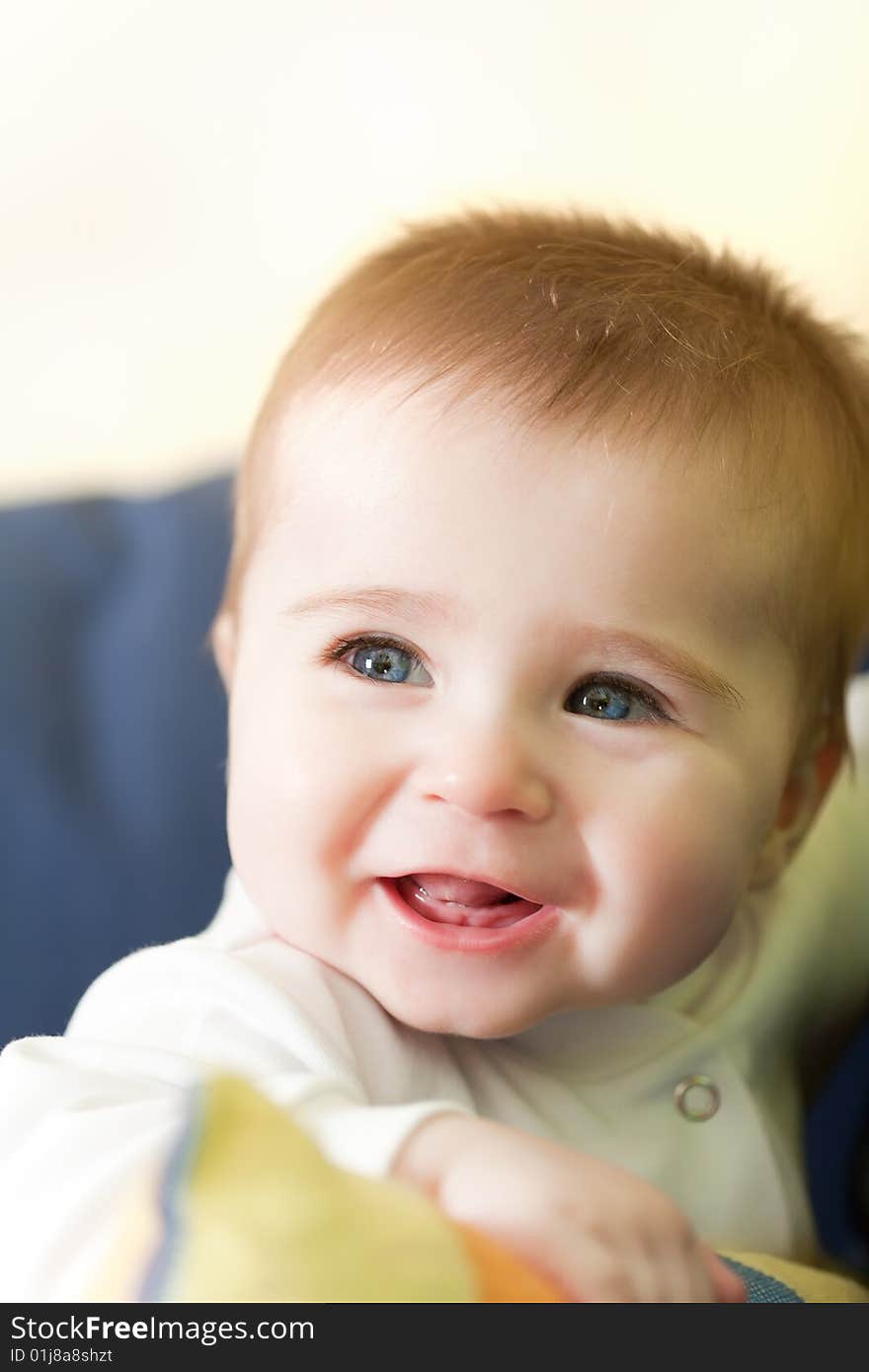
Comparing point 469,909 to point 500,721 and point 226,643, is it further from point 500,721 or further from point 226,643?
point 226,643

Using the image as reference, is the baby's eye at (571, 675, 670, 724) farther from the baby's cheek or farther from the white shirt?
the white shirt

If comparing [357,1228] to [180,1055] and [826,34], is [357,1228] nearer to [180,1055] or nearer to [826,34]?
[180,1055]

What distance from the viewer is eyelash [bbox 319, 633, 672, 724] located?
73cm

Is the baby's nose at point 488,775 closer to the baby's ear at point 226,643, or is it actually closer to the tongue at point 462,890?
the tongue at point 462,890

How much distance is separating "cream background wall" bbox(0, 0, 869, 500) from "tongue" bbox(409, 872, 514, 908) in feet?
3.48

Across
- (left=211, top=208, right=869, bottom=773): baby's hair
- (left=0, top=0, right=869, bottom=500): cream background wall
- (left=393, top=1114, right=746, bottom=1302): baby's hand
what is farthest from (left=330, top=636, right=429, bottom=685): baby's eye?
(left=0, top=0, right=869, bottom=500): cream background wall

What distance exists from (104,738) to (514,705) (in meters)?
0.50

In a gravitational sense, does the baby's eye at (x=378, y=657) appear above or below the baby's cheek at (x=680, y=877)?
above

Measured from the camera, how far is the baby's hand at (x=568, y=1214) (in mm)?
500

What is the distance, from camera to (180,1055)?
25.5 inches

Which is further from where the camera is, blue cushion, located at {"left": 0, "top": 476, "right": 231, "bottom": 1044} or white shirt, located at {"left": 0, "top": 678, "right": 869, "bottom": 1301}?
blue cushion, located at {"left": 0, "top": 476, "right": 231, "bottom": 1044}

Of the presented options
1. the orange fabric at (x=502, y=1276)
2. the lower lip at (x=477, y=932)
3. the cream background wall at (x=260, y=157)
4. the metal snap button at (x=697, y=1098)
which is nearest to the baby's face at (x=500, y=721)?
the lower lip at (x=477, y=932)

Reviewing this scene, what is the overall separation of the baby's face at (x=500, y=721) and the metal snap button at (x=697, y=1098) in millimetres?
105

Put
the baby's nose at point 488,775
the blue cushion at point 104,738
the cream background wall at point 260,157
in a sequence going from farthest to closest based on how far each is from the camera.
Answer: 1. the cream background wall at point 260,157
2. the blue cushion at point 104,738
3. the baby's nose at point 488,775
